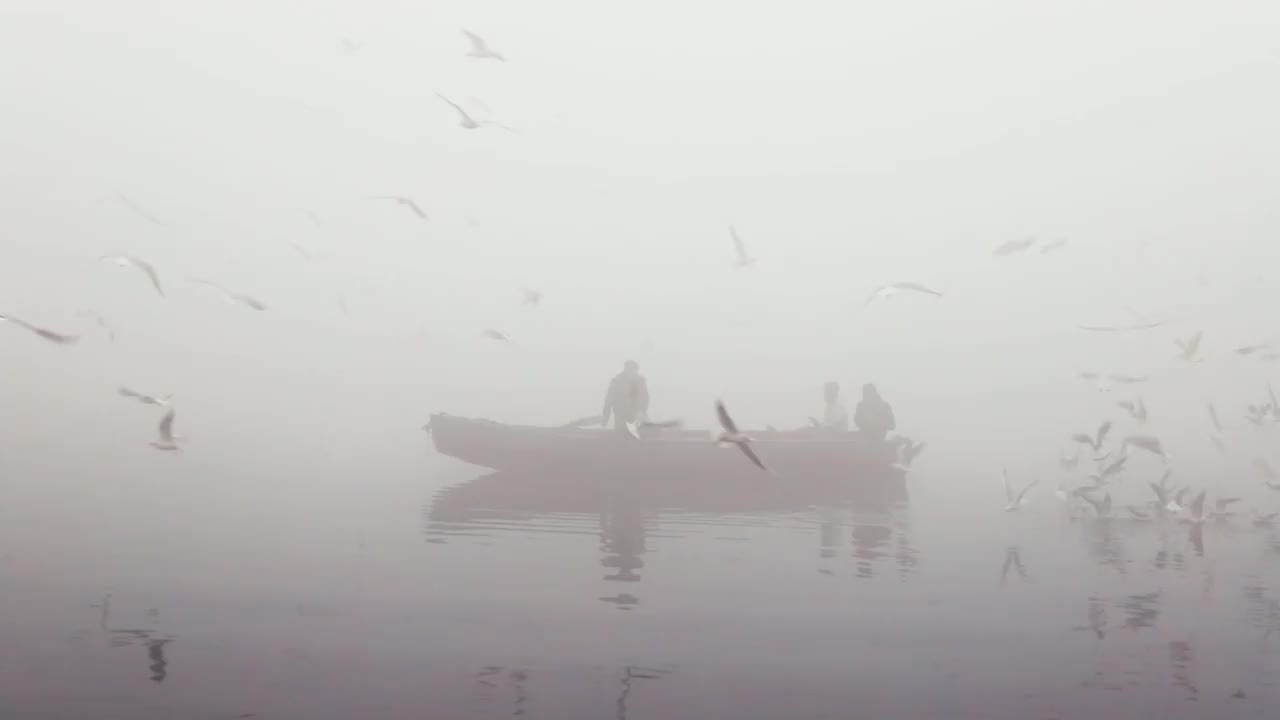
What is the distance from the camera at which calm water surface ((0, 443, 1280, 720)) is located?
8.25m

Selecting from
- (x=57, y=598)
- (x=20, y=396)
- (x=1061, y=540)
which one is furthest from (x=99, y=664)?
(x=20, y=396)

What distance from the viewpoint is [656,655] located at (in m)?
9.43

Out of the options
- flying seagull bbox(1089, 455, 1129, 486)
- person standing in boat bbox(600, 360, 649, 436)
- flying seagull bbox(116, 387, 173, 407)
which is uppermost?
person standing in boat bbox(600, 360, 649, 436)

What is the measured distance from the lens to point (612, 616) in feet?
36.1

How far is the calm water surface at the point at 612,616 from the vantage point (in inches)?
325

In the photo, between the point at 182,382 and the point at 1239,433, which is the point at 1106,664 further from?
the point at 182,382

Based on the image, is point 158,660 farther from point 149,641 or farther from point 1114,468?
point 1114,468

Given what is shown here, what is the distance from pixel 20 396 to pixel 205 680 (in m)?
101

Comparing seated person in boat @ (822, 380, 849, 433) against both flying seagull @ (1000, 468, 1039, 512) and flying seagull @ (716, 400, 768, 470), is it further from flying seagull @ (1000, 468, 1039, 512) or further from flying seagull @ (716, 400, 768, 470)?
flying seagull @ (716, 400, 768, 470)

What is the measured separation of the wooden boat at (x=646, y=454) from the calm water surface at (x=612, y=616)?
10.1 feet

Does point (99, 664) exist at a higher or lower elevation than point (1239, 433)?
lower

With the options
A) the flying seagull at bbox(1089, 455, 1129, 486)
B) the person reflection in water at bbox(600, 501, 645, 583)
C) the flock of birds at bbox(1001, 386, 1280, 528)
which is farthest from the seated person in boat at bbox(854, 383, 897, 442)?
the person reflection in water at bbox(600, 501, 645, 583)

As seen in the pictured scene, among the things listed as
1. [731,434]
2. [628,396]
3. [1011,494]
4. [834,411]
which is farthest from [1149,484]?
[731,434]

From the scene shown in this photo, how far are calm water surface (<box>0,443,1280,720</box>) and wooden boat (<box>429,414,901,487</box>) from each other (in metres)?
3.08
